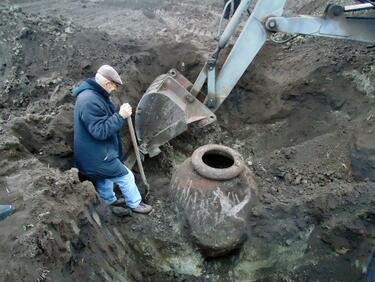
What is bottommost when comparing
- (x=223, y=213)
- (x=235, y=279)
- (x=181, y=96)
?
(x=235, y=279)

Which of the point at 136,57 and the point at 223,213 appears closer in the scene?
the point at 223,213

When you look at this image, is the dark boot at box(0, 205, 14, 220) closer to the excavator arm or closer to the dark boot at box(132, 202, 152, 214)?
the dark boot at box(132, 202, 152, 214)

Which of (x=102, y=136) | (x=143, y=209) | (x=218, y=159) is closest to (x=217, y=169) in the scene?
(x=218, y=159)

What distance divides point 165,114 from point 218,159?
41.4 inches

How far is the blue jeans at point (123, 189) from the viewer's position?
4.88m

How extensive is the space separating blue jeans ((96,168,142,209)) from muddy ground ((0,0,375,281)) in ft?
0.89

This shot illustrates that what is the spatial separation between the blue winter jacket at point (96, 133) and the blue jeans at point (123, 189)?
108mm

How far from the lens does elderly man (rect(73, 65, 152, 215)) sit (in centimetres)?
427

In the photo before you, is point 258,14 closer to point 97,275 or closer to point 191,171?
point 191,171

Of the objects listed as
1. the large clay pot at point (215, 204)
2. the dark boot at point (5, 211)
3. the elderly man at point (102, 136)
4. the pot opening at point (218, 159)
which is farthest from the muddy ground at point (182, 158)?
the pot opening at point (218, 159)

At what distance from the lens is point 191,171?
488 centimetres

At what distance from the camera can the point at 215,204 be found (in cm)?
467

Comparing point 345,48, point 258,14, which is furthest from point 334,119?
point 258,14

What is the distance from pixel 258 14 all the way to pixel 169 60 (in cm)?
282
